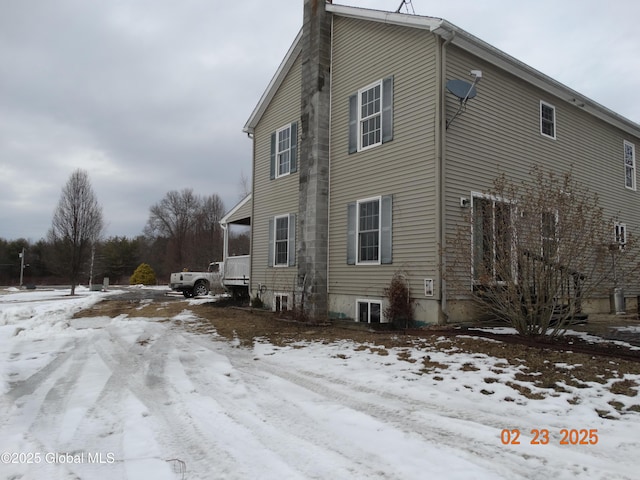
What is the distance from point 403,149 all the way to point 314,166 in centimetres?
276

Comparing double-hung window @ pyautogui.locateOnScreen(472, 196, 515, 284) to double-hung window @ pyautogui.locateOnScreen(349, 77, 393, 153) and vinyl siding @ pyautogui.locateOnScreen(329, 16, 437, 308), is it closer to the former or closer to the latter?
vinyl siding @ pyautogui.locateOnScreen(329, 16, 437, 308)

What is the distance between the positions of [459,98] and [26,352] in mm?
9048

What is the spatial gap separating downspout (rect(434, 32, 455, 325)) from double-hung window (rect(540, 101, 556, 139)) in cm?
383

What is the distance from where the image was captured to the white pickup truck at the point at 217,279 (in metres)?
16.2

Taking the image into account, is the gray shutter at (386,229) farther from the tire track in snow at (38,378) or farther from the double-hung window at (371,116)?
the tire track in snow at (38,378)

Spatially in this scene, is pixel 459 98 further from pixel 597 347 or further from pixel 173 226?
pixel 173 226

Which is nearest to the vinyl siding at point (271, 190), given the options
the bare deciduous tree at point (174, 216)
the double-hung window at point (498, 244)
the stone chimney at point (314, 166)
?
the stone chimney at point (314, 166)

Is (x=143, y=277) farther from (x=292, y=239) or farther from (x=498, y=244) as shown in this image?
(x=498, y=244)

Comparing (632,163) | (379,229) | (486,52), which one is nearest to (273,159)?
(379,229)

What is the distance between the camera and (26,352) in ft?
22.7

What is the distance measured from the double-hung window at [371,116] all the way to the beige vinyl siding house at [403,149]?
33mm

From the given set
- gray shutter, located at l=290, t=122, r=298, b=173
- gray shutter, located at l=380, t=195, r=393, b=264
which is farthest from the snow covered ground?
gray shutter, located at l=290, t=122, r=298, b=173

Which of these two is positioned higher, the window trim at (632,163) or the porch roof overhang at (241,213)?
the window trim at (632,163)

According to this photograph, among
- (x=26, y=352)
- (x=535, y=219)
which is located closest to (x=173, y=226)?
(x=26, y=352)
